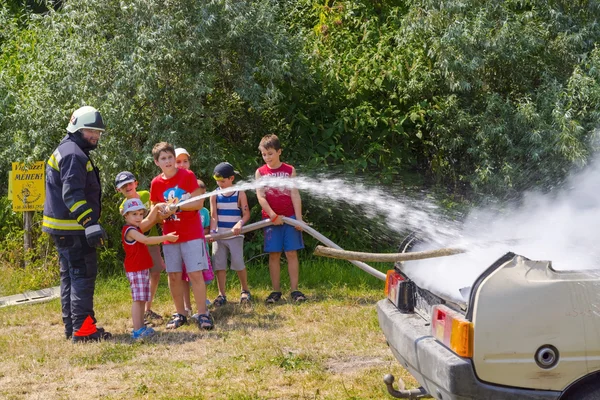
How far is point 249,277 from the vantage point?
1019 centimetres

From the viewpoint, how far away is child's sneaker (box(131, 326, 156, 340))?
7449 millimetres

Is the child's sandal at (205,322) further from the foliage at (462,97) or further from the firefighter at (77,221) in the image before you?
the foliage at (462,97)

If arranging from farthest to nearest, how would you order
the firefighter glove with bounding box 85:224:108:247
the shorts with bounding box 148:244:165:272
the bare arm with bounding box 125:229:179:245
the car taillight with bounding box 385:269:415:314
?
the shorts with bounding box 148:244:165:272 < the bare arm with bounding box 125:229:179:245 < the firefighter glove with bounding box 85:224:108:247 < the car taillight with bounding box 385:269:415:314

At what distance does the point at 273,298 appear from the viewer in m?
8.83

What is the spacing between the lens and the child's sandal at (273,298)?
28.8ft

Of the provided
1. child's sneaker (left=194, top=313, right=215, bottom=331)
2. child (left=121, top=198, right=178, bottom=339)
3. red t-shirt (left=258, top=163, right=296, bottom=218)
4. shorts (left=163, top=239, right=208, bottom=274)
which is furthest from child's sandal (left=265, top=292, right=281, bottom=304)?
child (left=121, top=198, right=178, bottom=339)

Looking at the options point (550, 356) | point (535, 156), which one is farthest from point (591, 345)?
point (535, 156)

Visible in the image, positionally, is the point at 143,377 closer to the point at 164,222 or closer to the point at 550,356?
the point at 164,222

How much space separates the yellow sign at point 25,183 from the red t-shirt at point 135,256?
10.8 ft

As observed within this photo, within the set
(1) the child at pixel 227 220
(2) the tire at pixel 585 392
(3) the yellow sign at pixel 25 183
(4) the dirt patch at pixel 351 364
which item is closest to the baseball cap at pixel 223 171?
(1) the child at pixel 227 220

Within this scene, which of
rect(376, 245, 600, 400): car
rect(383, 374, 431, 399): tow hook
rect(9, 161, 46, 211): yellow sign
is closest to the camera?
rect(376, 245, 600, 400): car

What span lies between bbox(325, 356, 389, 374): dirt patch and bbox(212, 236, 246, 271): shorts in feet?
8.38

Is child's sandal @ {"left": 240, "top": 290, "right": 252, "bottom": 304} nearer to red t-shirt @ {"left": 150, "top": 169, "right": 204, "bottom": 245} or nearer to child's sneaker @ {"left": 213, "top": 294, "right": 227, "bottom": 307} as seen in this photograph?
child's sneaker @ {"left": 213, "top": 294, "right": 227, "bottom": 307}

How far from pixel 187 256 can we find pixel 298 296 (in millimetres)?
1628
